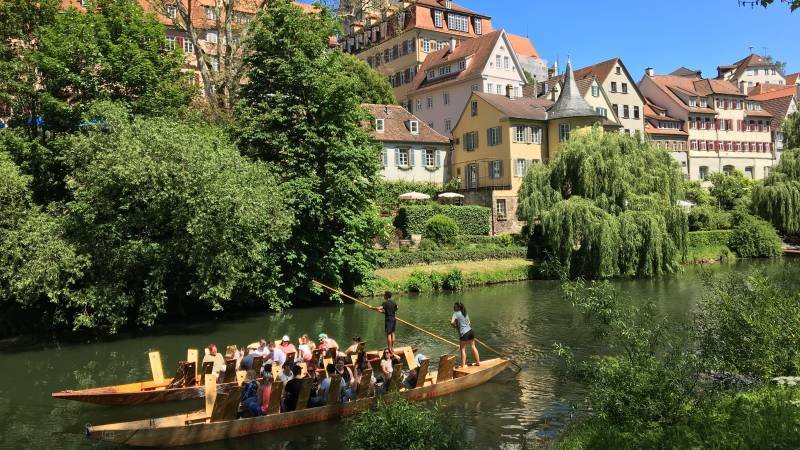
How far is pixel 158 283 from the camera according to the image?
21578 millimetres

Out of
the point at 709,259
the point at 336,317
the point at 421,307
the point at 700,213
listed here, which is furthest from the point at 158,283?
the point at 700,213

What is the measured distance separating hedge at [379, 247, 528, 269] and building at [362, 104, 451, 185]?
44.6 ft

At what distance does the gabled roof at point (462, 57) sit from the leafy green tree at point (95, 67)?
37.2 metres

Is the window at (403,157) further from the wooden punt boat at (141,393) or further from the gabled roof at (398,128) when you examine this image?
the wooden punt boat at (141,393)

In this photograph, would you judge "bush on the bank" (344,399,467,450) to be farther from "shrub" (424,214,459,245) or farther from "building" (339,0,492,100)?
"building" (339,0,492,100)

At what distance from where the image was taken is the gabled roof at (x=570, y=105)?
158ft

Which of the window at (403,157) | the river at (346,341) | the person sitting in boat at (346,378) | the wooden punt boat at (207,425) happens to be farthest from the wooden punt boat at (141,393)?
the window at (403,157)

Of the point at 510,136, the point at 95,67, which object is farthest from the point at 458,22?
the point at 95,67

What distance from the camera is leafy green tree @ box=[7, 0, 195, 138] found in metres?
A: 23.1

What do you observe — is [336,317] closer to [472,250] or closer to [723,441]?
[472,250]

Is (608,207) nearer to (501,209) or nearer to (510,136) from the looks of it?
(501,209)

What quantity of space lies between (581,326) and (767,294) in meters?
11.1

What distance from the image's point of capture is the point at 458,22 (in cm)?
7238

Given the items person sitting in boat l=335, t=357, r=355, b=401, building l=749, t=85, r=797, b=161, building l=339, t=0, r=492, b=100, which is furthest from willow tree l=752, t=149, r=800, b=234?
person sitting in boat l=335, t=357, r=355, b=401
